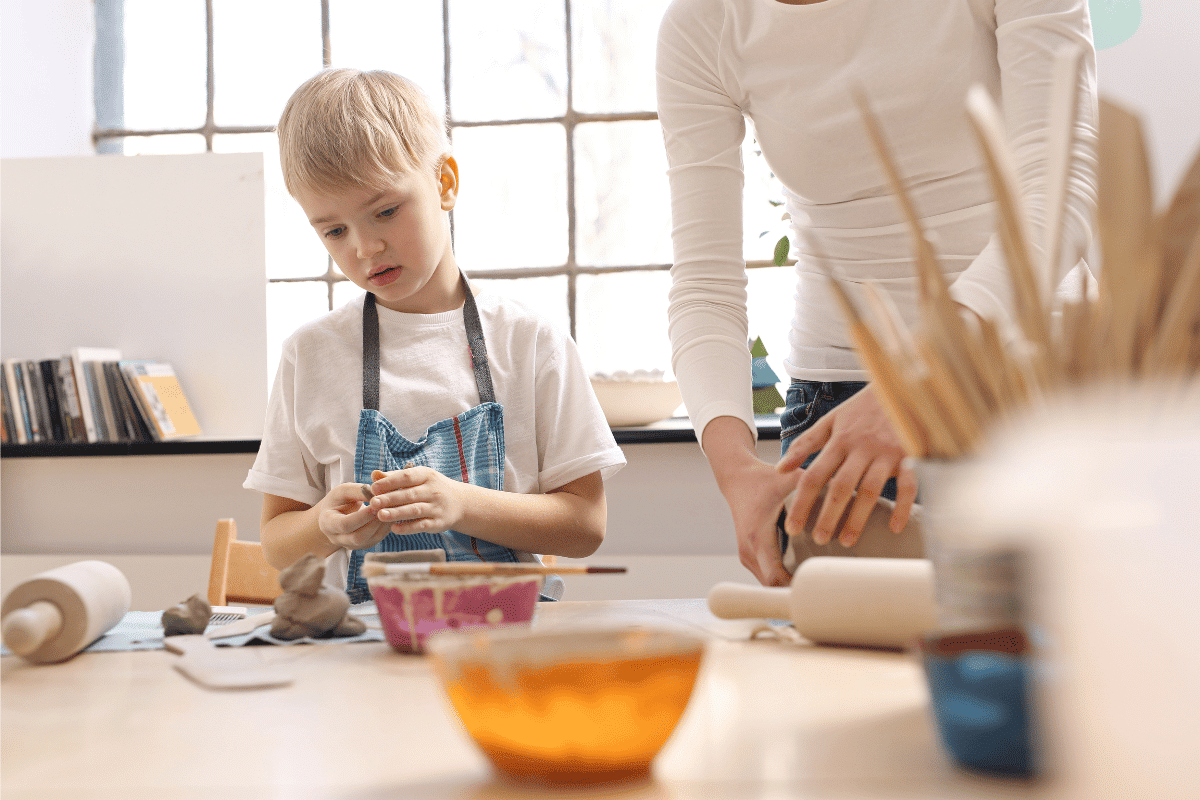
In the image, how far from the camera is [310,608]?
26.3 inches

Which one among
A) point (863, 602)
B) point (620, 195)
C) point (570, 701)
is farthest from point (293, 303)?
point (570, 701)

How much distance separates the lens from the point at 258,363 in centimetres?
252

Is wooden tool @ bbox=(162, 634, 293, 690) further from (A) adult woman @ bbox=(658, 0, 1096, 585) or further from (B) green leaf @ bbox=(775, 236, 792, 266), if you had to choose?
(B) green leaf @ bbox=(775, 236, 792, 266)

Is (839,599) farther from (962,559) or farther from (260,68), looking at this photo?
(260,68)

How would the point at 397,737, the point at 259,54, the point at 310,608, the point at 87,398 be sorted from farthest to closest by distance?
the point at 259,54 → the point at 87,398 → the point at 310,608 → the point at 397,737

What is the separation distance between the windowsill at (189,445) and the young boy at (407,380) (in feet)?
2.87

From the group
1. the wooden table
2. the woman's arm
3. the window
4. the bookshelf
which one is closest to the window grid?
the window

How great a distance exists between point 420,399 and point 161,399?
57.9 inches

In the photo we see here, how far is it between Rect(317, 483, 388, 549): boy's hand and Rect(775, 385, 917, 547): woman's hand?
16.6 inches

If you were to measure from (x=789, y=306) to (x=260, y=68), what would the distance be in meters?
1.71

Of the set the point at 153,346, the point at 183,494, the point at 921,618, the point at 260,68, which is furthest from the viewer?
the point at 260,68

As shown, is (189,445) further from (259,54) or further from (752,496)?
(752,496)

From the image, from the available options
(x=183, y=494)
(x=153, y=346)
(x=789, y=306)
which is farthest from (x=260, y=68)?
→ (x=789, y=306)

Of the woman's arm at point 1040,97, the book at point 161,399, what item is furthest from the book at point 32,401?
the woman's arm at point 1040,97
